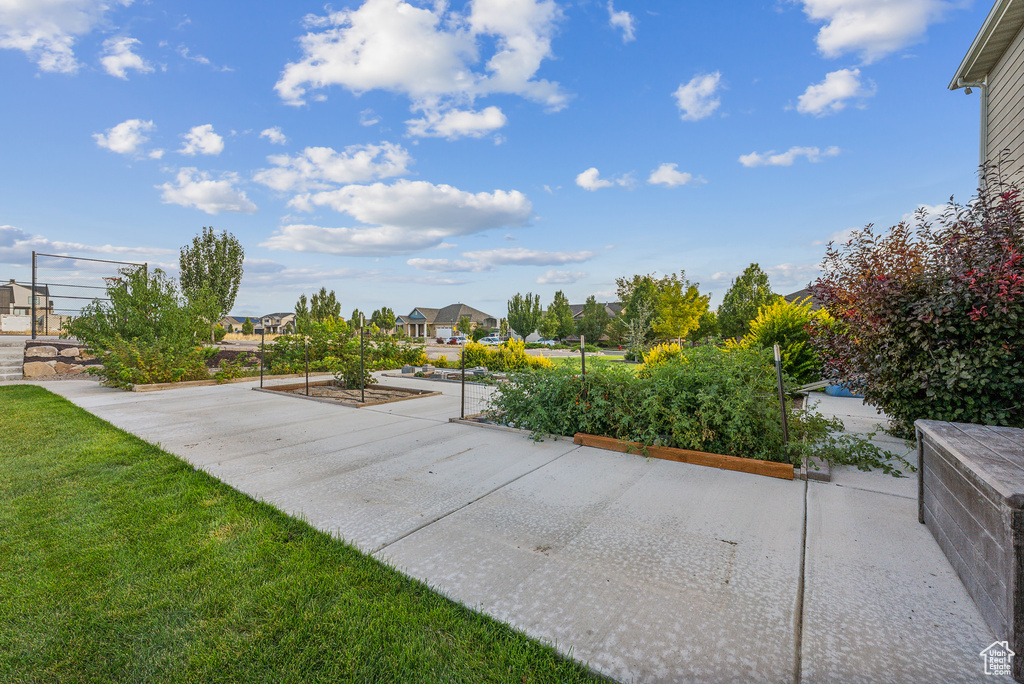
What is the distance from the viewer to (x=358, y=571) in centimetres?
225

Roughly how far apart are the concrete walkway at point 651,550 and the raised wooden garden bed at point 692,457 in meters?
0.14

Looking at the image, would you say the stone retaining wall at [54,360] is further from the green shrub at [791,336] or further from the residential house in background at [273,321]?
the residential house in background at [273,321]

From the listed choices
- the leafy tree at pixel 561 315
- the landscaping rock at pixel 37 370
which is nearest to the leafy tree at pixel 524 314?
the leafy tree at pixel 561 315

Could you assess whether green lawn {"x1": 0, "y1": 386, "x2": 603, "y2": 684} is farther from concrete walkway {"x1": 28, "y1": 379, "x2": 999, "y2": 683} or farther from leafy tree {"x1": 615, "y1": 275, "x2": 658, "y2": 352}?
leafy tree {"x1": 615, "y1": 275, "x2": 658, "y2": 352}

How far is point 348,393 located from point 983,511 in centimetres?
921

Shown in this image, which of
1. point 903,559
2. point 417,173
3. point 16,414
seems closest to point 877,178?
point 903,559

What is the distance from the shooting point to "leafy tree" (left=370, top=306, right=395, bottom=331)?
4953 cm

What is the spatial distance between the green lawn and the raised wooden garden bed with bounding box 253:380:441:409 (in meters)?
4.63

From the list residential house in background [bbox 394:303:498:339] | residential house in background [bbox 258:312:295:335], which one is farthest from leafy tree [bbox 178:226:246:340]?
residential house in background [bbox 258:312:295:335]

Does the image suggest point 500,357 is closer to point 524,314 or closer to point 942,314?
point 942,314

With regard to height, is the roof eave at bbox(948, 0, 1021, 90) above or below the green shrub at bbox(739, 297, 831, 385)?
above

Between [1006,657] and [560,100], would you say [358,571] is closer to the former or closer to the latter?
[1006,657]

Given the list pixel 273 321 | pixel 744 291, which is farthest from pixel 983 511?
pixel 273 321

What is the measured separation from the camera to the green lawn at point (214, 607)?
161 centimetres
